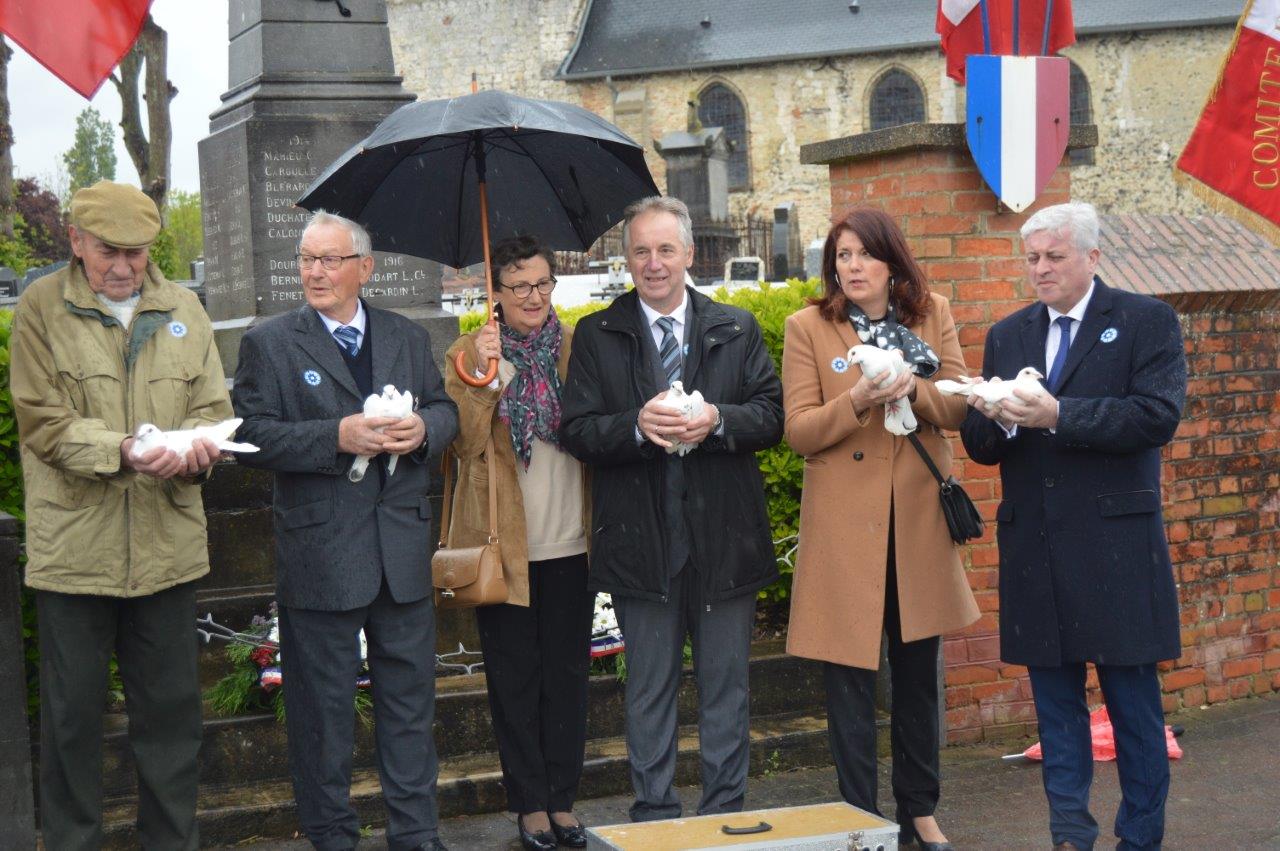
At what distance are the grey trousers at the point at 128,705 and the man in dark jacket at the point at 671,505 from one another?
1.27 meters

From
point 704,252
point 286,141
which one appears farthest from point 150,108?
point 286,141

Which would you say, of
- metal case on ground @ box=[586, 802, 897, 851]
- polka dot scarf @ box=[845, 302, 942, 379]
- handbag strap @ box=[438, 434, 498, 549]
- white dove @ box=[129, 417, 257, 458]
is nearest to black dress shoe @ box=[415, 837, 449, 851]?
handbag strap @ box=[438, 434, 498, 549]

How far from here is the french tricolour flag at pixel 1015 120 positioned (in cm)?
566

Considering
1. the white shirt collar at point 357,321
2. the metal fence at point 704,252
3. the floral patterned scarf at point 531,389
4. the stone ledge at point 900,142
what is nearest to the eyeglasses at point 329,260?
the white shirt collar at point 357,321

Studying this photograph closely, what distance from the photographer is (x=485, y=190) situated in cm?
485

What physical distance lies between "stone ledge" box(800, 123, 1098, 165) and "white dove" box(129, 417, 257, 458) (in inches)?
104

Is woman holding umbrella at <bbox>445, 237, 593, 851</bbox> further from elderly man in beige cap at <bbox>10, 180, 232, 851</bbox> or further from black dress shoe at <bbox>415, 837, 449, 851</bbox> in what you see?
elderly man in beige cap at <bbox>10, 180, 232, 851</bbox>

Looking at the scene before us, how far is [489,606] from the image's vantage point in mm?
4641

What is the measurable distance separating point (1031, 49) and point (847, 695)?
2898mm

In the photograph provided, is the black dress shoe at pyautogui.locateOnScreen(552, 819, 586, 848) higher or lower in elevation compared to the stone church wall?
lower

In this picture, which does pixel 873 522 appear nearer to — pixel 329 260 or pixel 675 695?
pixel 675 695

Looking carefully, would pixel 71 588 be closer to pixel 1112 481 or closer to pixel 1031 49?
pixel 1112 481

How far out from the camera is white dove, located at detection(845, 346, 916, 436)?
13.8ft

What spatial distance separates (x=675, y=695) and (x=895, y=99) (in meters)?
40.1
